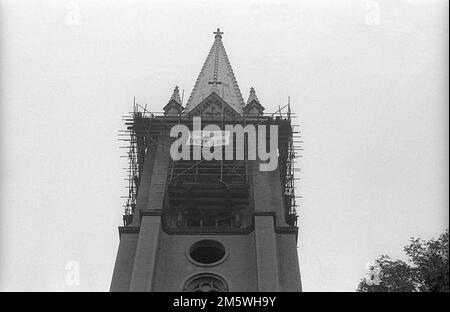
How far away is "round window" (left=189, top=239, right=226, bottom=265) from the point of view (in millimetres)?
45125

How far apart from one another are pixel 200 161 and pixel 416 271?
21650 mm

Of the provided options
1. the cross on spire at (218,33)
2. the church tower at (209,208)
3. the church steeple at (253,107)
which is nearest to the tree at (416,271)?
the church tower at (209,208)

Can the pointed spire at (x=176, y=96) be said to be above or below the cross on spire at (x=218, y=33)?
below

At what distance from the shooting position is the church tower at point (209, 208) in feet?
141

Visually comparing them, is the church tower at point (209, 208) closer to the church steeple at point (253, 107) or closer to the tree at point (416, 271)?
the church steeple at point (253, 107)

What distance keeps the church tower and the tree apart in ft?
27.0

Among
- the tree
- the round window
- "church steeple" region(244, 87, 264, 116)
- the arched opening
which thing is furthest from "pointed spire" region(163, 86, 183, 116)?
the tree

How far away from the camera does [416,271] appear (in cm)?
3164

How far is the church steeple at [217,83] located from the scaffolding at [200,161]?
5775 mm

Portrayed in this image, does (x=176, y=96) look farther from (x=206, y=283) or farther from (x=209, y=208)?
(x=206, y=283)

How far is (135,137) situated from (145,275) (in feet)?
51.1

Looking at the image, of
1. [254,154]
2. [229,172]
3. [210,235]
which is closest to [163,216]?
[210,235]

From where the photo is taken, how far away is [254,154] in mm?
53719

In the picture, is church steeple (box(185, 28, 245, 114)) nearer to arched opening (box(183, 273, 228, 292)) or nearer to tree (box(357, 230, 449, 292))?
arched opening (box(183, 273, 228, 292))
